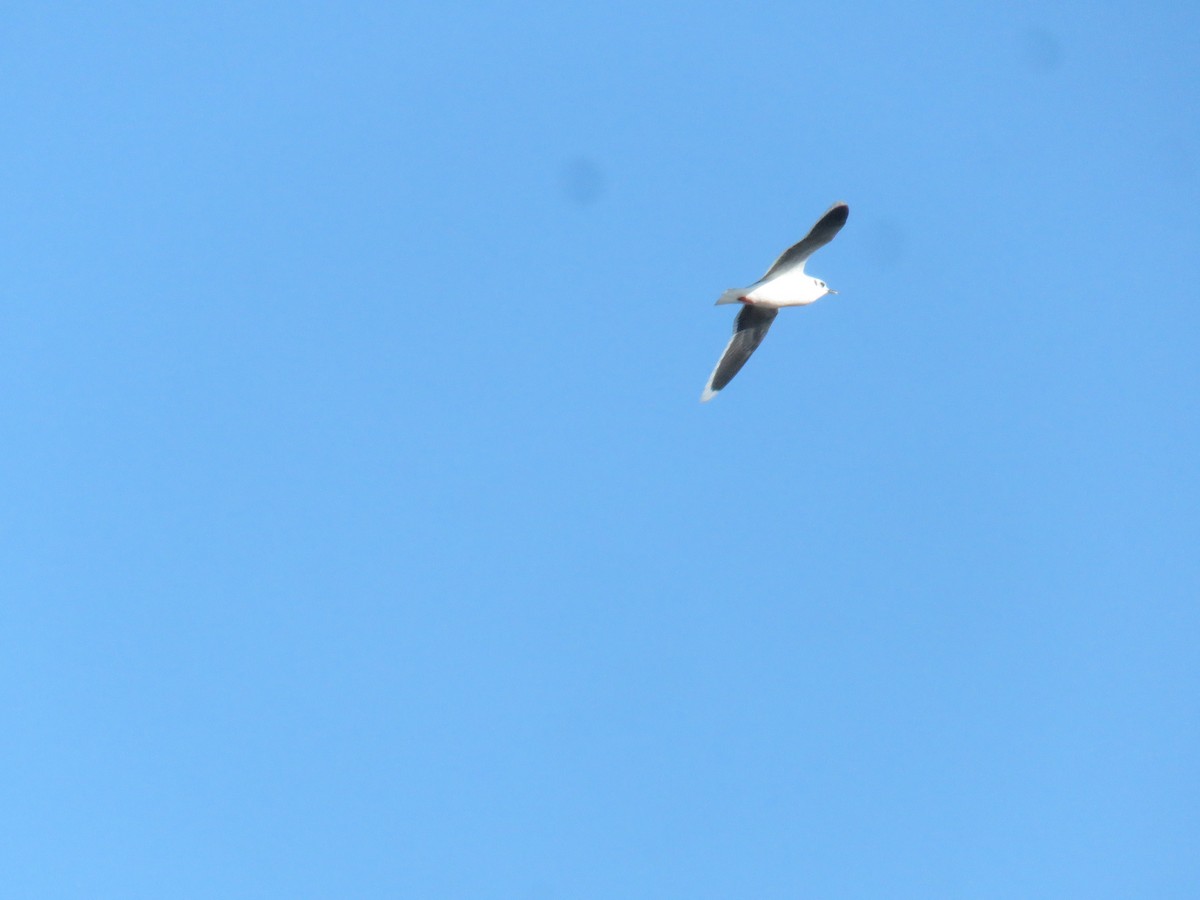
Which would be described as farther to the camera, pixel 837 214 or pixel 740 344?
pixel 740 344

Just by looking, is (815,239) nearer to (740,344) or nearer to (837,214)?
(837,214)

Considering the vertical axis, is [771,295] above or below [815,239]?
below

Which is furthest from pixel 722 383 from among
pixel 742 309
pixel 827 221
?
pixel 827 221

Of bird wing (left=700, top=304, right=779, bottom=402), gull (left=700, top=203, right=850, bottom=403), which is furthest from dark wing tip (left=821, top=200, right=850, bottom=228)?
bird wing (left=700, top=304, right=779, bottom=402)

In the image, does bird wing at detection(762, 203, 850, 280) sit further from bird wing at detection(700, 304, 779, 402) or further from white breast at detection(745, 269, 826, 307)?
bird wing at detection(700, 304, 779, 402)

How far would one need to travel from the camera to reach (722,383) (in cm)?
2212

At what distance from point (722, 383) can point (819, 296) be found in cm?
187

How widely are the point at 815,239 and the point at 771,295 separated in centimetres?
94

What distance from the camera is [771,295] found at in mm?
20719

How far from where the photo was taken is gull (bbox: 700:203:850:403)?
20247 millimetres

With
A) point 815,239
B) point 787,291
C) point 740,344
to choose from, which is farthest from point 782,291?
point 740,344

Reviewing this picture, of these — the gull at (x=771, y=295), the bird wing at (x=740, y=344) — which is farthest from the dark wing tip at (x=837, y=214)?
the bird wing at (x=740, y=344)

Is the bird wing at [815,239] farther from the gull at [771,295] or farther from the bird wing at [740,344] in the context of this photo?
the bird wing at [740,344]

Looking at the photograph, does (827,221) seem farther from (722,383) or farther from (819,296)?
(722,383)
